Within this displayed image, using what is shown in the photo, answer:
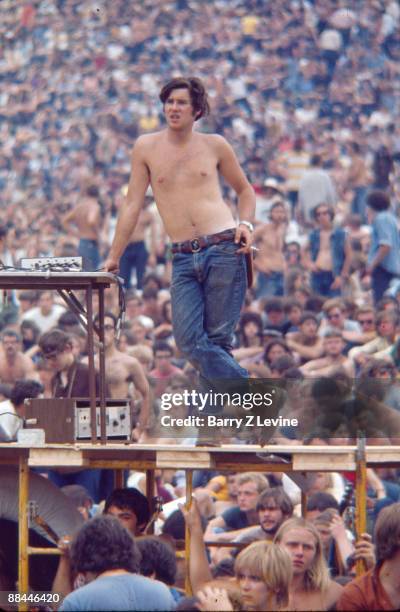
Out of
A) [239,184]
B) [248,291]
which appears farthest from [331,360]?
[239,184]

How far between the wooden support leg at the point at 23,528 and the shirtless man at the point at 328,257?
1002 cm

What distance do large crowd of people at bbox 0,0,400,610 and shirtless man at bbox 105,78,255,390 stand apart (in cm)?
35

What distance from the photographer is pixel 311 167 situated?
2092cm

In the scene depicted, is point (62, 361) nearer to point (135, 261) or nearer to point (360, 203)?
point (135, 261)

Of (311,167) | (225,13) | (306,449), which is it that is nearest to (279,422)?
(306,449)

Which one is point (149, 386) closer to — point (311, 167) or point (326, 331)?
point (326, 331)

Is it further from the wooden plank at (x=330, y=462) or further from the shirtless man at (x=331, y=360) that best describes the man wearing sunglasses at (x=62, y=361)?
the shirtless man at (x=331, y=360)

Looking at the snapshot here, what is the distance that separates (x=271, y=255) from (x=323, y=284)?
0.67 metres

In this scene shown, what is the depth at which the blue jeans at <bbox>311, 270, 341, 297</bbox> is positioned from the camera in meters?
18.5

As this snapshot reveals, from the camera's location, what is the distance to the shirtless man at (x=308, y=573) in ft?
26.5

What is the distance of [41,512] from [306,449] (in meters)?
1.57

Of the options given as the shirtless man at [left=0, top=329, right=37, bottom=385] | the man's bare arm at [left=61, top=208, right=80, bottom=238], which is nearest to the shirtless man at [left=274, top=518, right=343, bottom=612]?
the shirtless man at [left=0, top=329, right=37, bottom=385]

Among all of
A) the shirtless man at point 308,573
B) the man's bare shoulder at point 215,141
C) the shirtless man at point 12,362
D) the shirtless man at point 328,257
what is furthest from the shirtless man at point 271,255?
the shirtless man at point 308,573

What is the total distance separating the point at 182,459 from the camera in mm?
8578
